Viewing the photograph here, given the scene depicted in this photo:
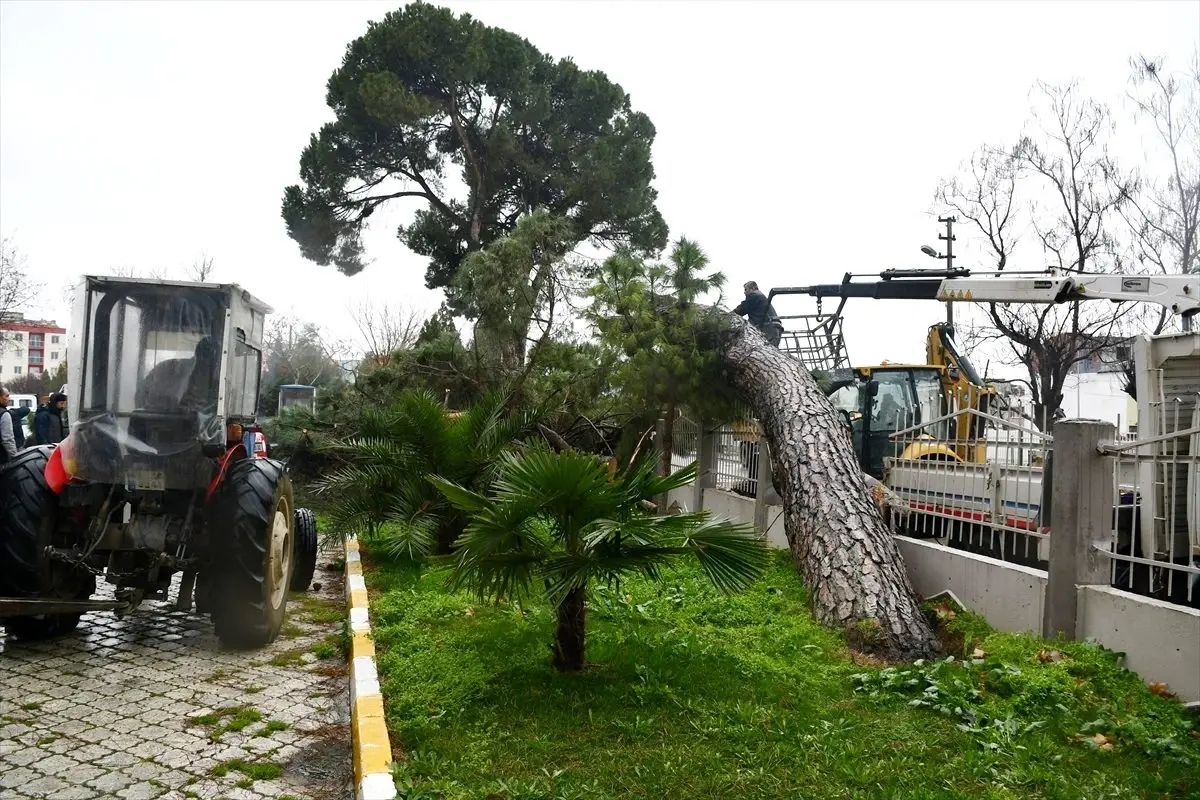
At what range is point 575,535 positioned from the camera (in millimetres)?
4820

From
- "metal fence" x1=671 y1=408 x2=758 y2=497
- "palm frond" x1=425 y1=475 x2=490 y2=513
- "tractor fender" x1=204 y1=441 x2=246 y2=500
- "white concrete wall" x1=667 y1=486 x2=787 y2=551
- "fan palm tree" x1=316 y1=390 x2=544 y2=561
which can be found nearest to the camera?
"palm frond" x1=425 y1=475 x2=490 y2=513

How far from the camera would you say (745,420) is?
37.4ft

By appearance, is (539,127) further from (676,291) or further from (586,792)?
(586,792)

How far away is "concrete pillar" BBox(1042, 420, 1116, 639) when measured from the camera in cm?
582

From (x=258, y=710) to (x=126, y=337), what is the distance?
2701 mm

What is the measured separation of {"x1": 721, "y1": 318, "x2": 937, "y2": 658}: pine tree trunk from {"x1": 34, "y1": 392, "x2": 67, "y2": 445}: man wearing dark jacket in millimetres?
9815

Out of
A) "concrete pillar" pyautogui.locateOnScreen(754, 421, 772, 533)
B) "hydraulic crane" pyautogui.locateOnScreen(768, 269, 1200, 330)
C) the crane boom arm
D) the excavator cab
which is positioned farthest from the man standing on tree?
"concrete pillar" pyautogui.locateOnScreen(754, 421, 772, 533)

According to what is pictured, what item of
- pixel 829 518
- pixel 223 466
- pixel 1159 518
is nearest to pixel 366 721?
pixel 223 466

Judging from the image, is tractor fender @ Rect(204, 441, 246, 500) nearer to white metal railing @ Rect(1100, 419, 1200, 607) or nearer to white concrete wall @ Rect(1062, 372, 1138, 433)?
white metal railing @ Rect(1100, 419, 1200, 607)

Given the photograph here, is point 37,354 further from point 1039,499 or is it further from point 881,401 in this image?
point 1039,499

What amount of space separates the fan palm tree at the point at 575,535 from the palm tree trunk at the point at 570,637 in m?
0.45

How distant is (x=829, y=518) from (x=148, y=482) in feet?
16.3

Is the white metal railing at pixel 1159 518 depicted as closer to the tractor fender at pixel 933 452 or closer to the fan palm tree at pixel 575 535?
the tractor fender at pixel 933 452

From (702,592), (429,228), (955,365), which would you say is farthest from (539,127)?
(702,592)
